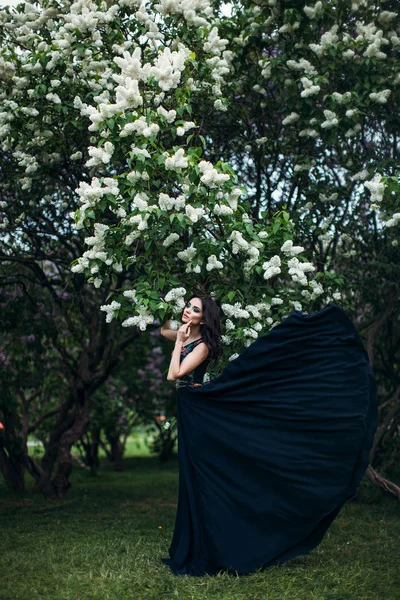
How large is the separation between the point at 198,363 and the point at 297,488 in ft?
3.47

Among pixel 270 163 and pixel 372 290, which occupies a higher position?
pixel 270 163

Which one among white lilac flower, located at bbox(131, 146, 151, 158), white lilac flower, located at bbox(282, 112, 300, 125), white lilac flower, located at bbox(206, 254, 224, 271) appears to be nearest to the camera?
white lilac flower, located at bbox(131, 146, 151, 158)

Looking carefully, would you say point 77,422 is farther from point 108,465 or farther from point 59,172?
point 108,465

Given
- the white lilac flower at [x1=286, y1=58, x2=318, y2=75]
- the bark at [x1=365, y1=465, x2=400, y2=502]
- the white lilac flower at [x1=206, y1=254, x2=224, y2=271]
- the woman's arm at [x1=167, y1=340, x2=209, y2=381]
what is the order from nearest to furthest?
the woman's arm at [x1=167, y1=340, x2=209, y2=381] → the white lilac flower at [x1=206, y1=254, x2=224, y2=271] → the white lilac flower at [x1=286, y1=58, x2=318, y2=75] → the bark at [x1=365, y1=465, x2=400, y2=502]

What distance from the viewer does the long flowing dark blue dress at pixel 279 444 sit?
4.45 meters

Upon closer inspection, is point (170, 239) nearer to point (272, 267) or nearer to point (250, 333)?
point (272, 267)

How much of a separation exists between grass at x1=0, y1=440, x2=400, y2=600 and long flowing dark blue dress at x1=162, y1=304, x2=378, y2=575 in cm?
21

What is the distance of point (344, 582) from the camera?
4422mm

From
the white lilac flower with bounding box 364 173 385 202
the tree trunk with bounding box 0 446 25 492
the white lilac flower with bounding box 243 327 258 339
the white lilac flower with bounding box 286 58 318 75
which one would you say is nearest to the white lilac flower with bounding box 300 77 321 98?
the white lilac flower with bounding box 286 58 318 75

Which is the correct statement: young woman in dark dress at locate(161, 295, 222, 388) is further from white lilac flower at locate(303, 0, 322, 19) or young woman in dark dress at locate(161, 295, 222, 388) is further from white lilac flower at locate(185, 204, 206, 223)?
white lilac flower at locate(303, 0, 322, 19)

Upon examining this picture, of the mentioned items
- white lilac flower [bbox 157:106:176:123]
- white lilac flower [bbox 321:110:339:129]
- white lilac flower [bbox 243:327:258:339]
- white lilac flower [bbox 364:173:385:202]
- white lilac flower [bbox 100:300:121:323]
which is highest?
white lilac flower [bbox 321:110:339:129]

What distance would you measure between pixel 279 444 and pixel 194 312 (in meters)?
1.09

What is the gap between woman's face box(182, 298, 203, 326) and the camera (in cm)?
498

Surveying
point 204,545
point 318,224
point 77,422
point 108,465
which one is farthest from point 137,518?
point 108,465
